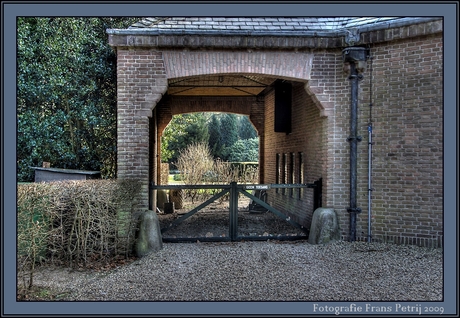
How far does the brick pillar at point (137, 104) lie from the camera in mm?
7629

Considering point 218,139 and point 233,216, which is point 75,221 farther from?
point 218,139

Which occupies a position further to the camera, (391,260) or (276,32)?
(276,32)

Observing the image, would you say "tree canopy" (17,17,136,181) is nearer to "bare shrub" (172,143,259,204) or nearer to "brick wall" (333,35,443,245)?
"brick wall" (333,35,443,245)

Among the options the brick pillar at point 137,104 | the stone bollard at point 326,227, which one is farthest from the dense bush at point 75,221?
the stone bollard at point 326,227

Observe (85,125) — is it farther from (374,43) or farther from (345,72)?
(374,43)

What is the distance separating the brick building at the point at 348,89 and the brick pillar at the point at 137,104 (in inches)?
0.8

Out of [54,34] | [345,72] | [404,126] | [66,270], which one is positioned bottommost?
[66,270]

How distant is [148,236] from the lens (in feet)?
23.9

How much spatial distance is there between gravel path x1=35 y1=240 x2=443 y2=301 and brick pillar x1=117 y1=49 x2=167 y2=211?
5.32ft

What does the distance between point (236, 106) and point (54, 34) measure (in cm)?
701

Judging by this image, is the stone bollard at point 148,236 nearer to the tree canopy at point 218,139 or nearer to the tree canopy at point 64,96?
the tree canopy at point 64,96

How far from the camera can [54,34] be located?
31.0ft

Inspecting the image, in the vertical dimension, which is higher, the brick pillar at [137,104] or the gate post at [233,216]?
the brick pillar at [137,104]

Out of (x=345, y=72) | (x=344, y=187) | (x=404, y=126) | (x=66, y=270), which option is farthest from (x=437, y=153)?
(x=66, y=270)
